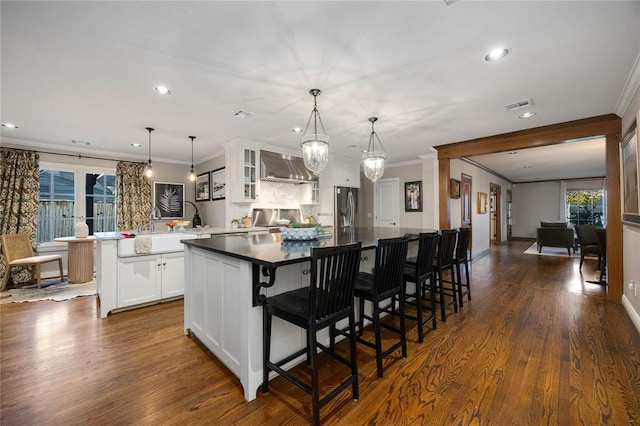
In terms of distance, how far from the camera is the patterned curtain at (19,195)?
4336 mm

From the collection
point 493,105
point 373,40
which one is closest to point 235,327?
point 373,40

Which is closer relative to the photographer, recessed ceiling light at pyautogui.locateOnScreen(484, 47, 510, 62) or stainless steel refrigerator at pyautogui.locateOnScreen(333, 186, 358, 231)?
recessed ceiling light at pyautogui.locateOnScreen(484, 47, 510, 62)

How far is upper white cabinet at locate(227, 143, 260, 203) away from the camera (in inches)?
183

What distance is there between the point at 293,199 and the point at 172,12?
4.35m

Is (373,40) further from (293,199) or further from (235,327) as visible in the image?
(293,199)

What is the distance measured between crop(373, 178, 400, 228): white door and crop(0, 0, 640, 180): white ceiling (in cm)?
315

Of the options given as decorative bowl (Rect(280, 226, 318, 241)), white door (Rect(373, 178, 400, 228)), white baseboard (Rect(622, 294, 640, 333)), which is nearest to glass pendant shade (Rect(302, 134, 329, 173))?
decorative bowl (Rect(280, 226, 318, 241))

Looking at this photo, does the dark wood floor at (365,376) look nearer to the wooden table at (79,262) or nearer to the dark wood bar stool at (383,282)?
the dark wood bar stool at (383,282)

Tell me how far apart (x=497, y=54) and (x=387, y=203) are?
5115 millimetres

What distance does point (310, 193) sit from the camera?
5.88m

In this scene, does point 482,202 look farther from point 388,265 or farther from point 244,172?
point 388,265

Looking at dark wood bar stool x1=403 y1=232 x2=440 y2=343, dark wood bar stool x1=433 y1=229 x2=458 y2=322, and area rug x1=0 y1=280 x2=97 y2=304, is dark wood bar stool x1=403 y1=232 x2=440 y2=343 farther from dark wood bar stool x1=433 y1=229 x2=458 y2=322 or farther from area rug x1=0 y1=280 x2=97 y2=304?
area rug x1=0 y1=280 x2=97 y2=304

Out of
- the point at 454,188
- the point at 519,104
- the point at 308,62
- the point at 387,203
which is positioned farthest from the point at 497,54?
the point at 387,203

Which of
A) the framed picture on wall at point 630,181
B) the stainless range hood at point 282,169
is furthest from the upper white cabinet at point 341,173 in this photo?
the framed picture on wall at point 630,181
